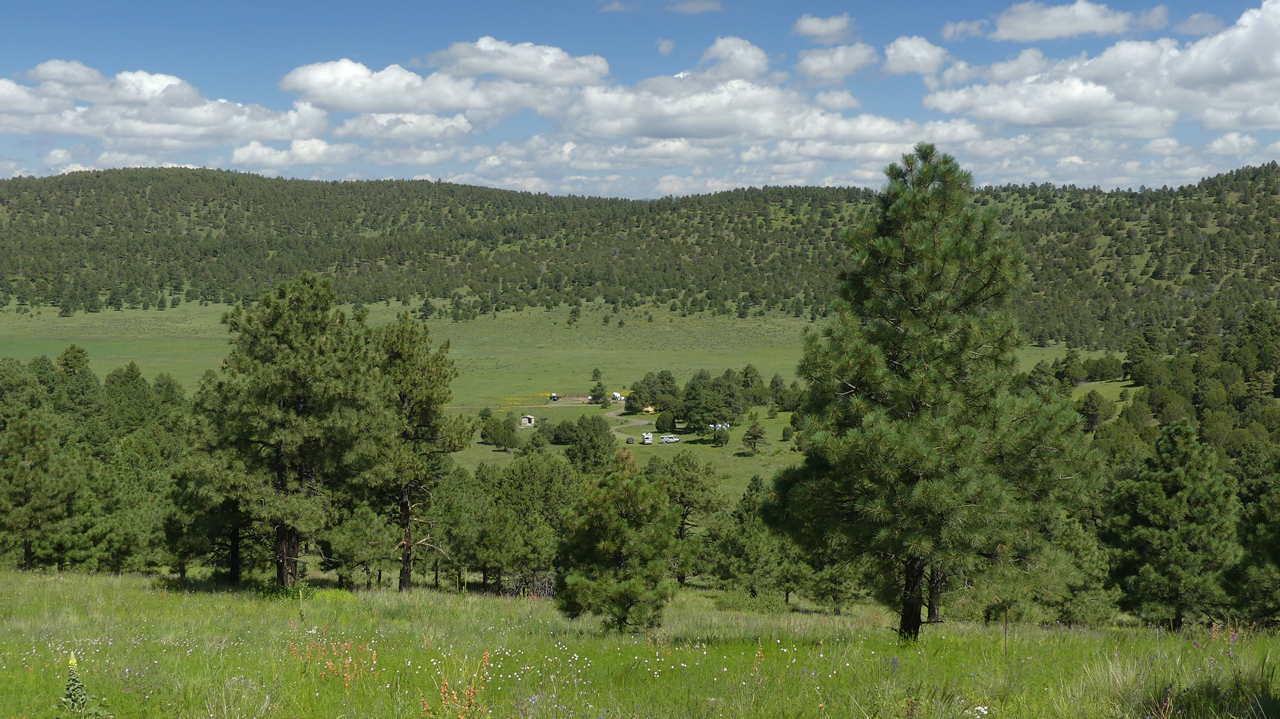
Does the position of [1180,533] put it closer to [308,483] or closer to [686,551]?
[686,551]

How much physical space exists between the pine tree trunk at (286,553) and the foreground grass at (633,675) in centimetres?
1027

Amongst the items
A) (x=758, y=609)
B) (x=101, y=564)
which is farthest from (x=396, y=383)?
(x=758, y=609)

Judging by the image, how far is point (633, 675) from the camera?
6117 mm

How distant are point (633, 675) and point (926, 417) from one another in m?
4.85

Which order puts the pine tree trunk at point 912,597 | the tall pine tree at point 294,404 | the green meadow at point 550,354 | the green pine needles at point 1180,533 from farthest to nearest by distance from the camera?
the green meadow at point 550,354 → the green pine needles at point 1180,533 → the tall pine tree at point 294,404 → the pine tree trunk at point 912,597

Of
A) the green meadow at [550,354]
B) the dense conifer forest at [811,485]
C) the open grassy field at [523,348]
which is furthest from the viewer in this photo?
the open grassy field at [523,348]

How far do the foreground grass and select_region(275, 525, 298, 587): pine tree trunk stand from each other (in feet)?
33.7

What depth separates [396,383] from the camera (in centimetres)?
2295

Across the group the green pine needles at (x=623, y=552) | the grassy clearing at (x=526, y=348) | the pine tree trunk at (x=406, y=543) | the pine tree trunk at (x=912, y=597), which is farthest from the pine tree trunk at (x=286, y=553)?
the grassy clearing at (x=526, y=348)

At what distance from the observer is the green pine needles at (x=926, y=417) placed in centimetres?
856

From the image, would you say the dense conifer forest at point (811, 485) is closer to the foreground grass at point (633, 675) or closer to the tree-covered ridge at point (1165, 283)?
the foreground grass at point (633, 675)

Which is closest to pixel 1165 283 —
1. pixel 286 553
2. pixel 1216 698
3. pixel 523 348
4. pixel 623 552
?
pixel 523 348

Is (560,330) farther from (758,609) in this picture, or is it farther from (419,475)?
(419,475)

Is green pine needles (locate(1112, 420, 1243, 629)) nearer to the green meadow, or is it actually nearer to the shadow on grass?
the shadow on grass
